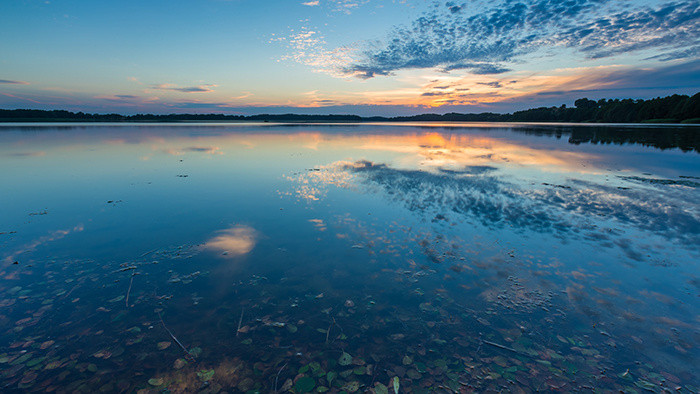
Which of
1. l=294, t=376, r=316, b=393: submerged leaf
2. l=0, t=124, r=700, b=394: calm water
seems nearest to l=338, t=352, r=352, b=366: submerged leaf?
l=0, t=124, r=700, b=394: calm water

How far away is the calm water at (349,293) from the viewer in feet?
16.6

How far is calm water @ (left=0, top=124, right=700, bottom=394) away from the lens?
16.6 ft

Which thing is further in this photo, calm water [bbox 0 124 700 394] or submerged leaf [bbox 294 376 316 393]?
calm water [bbox 0 124 700 394]

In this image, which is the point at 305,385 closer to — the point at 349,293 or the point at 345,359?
the point at 345,359

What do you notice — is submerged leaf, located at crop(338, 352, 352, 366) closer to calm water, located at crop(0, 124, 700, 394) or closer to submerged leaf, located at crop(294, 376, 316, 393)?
calm water, located at crop(0, 124, 700, 394)

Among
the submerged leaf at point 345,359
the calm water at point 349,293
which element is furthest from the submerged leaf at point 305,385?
the submerged leaf at point 345,359

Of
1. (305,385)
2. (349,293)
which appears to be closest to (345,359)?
(305,385)

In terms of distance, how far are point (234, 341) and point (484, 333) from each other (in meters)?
5.20

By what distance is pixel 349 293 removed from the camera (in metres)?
7.46

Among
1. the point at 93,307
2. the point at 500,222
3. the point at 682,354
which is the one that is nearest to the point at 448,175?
the point at 500,222

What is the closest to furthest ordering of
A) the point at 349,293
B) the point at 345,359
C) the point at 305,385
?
1. the point at 305,385
2. the point at 345,359
3. the point at 349,293

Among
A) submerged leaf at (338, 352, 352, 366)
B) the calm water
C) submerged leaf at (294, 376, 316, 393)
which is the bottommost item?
submerged leaf at (294, 376, 316, 393)

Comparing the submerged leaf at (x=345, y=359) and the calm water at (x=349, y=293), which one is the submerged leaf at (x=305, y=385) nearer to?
the calm water at (x=349, y=293)

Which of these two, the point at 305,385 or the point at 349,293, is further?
the point at 349,293
